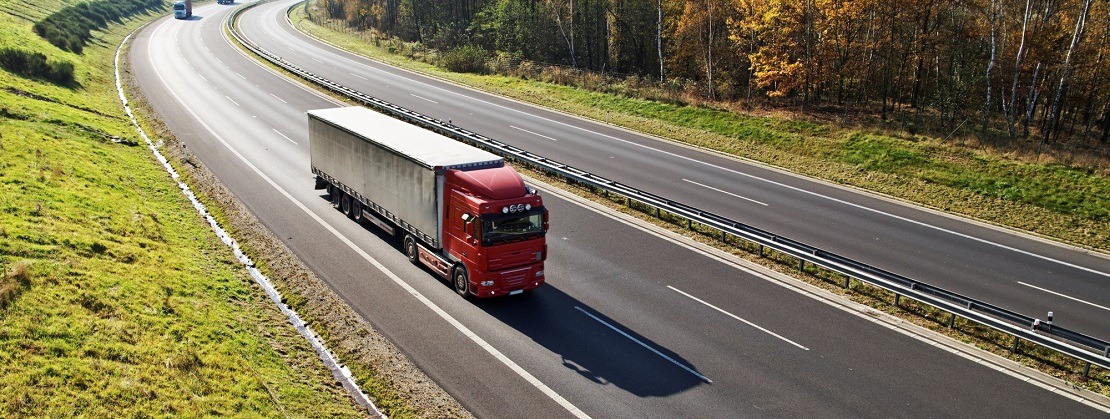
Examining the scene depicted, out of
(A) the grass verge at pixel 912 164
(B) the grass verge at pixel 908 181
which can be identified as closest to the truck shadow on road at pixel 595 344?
(B) the grass verge at pixel 908 181

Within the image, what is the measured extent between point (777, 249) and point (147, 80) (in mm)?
48601

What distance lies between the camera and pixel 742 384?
49.8 ft

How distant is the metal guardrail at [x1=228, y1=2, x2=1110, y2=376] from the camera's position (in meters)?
15.9

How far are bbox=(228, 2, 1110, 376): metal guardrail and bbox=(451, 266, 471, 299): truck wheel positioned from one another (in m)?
9.17

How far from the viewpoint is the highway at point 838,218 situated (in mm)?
20688

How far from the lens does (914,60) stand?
44906 millimetres

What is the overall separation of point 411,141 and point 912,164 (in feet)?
78.8

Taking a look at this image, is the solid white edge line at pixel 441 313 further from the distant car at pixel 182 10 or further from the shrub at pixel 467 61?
the distant car at pixel 182 10

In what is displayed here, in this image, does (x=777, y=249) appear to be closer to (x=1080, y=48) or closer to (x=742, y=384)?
(x=742, y=384)

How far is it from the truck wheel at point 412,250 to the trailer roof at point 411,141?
2.73 m

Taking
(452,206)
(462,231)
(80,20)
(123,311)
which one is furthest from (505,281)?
(80,20)

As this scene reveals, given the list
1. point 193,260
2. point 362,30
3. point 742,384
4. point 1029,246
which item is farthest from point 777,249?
point 362,30

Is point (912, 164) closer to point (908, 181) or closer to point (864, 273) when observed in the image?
point (908, 181)

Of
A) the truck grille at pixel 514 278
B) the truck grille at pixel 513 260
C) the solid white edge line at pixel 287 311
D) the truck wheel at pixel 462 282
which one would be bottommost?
the solid white edge line at pixel 287 311
